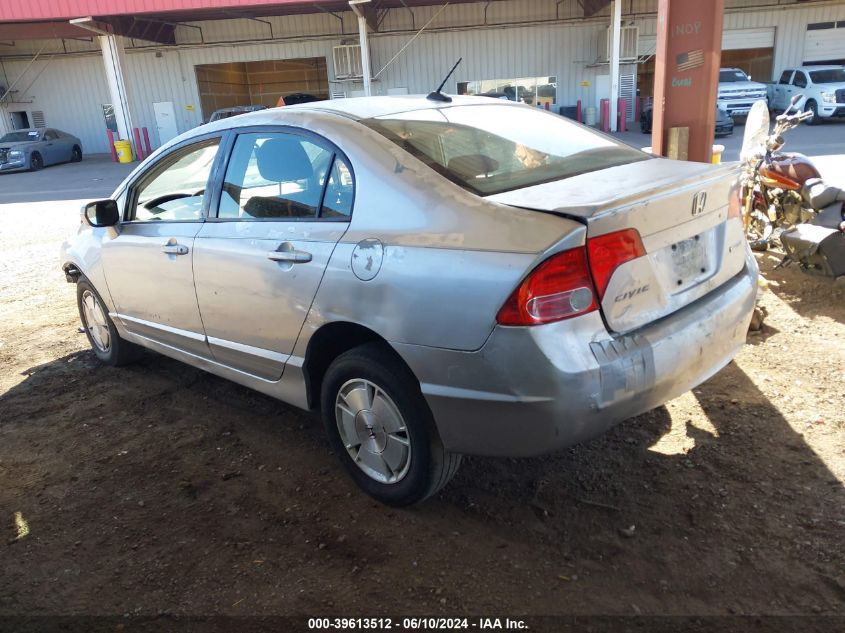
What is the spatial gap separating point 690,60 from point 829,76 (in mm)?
21529

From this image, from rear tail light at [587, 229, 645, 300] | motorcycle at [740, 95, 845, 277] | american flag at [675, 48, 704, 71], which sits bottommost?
motorcycle at [740, 95, 845, 277]

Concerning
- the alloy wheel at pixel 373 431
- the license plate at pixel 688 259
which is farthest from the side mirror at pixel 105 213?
the license plate at pixel 688 259

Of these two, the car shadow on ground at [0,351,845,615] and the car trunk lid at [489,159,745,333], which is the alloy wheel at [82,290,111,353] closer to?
the car shadow on ground at [0,351,845,615]

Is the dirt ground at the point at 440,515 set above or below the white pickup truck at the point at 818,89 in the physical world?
below

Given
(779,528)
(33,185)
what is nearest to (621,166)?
→ (779,528)

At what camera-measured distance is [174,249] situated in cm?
368

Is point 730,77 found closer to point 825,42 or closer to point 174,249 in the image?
point 825,42

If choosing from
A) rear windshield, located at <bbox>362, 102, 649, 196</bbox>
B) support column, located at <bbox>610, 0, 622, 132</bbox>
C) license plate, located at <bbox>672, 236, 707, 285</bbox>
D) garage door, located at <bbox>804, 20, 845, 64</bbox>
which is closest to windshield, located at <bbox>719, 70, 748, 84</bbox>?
support column, located at <bbox>610, 0, 622, 132</bbox>

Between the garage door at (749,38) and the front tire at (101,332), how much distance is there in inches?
1079

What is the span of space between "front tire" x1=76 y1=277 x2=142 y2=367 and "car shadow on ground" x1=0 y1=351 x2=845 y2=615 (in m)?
0.98

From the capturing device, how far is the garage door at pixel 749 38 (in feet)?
84.7

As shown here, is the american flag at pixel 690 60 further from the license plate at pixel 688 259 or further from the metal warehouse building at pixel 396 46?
the metal warehouse building at pixel 396 46

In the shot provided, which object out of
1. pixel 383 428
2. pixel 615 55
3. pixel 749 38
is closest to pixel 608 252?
pixel 383 428

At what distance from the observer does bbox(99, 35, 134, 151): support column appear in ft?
76.6
